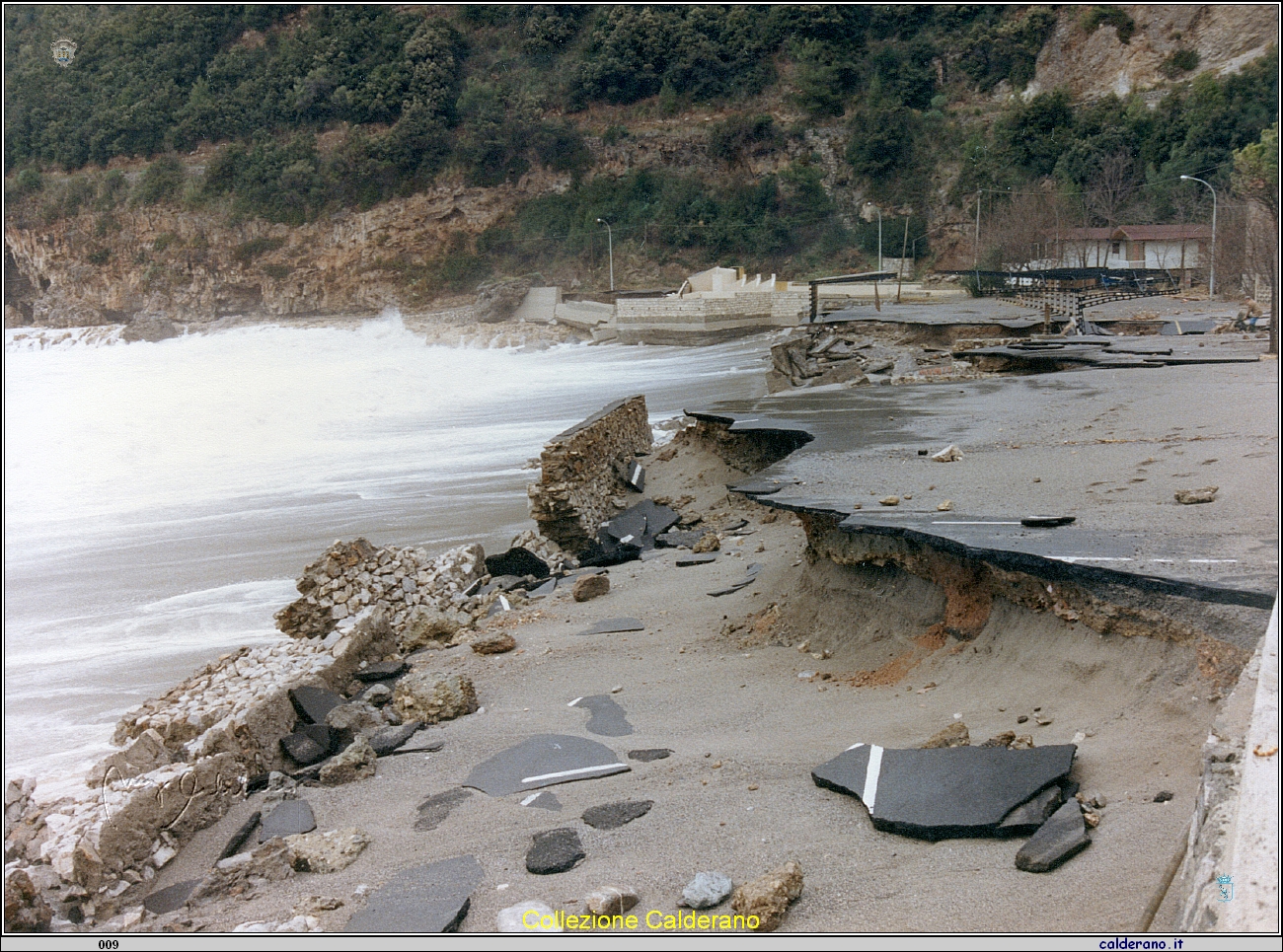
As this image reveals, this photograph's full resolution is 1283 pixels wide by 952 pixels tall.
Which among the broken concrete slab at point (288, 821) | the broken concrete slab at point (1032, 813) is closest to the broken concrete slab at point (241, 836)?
the broken concrete slab at point (288, 821)

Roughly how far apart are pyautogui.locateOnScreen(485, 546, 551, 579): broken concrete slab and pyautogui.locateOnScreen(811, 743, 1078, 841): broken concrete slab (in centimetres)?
663

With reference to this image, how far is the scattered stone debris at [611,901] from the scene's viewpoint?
11.4 ft

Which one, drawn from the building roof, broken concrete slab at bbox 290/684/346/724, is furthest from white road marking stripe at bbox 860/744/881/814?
the building roof

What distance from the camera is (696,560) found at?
9.73 metres

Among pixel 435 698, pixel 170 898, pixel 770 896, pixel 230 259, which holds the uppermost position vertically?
pixel 230 259

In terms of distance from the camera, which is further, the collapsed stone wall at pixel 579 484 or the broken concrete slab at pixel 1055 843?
the collapsed stone wall at pixel 579 484

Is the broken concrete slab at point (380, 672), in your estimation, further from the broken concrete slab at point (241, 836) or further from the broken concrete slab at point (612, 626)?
the broken concrete slab at point (241, 836)

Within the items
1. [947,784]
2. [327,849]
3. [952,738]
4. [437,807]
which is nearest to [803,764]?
[952,738]

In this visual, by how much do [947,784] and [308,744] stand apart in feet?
12.1

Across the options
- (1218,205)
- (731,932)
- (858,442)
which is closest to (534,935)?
(731,932)

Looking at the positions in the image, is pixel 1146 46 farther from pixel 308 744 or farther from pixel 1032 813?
pixel 1032 813

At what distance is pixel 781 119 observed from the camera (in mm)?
70062

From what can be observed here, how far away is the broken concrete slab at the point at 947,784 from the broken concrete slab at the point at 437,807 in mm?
1757

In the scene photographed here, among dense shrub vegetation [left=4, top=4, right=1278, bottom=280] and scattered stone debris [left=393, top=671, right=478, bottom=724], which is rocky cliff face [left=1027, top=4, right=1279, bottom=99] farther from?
scattered stone debris [left=393, top=671, right=478, bottom=724]
